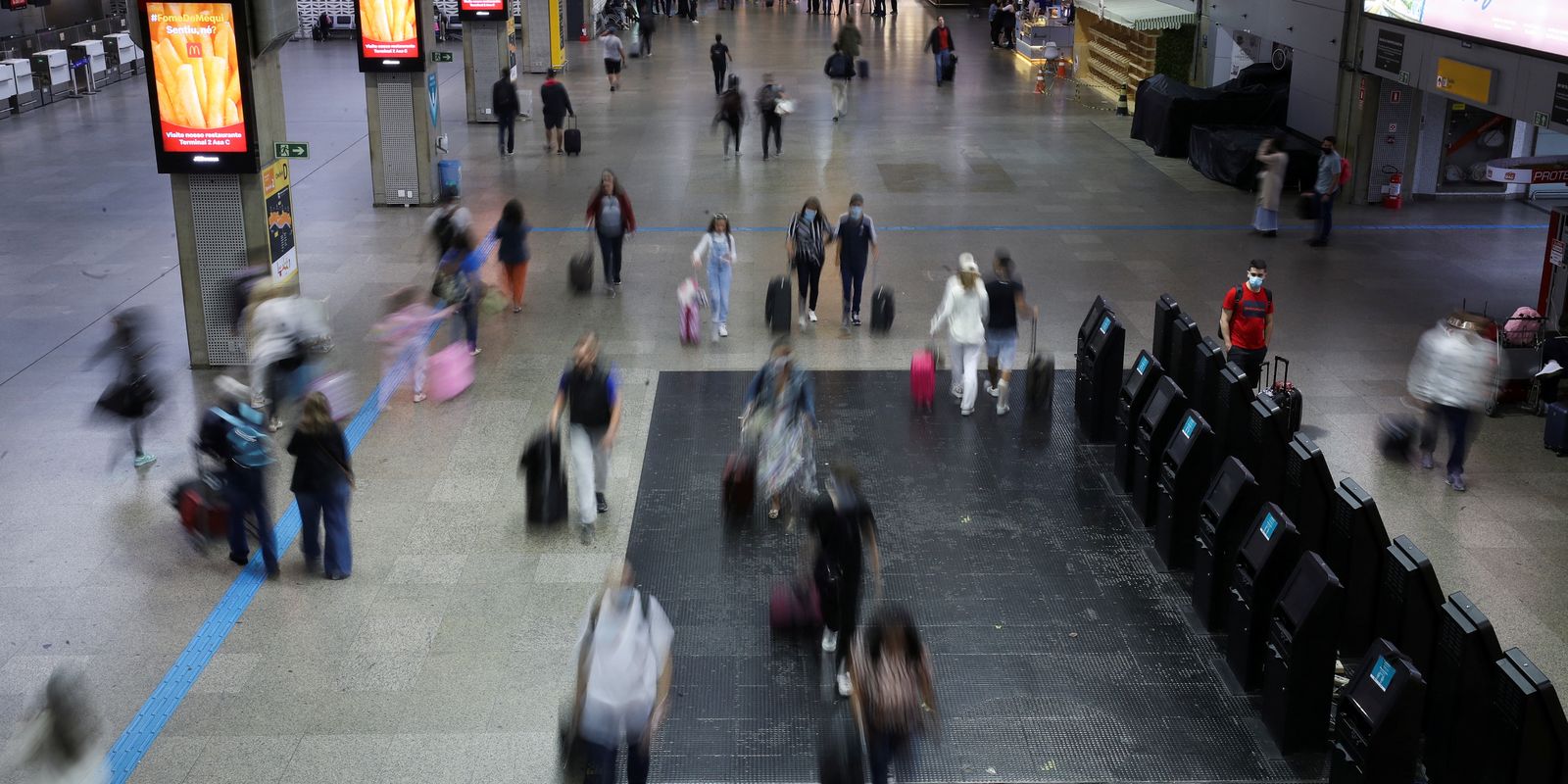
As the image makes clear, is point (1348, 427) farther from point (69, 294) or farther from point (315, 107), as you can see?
point (315, 107)

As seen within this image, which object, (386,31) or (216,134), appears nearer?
(216,134)

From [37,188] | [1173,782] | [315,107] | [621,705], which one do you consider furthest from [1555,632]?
[315,107]

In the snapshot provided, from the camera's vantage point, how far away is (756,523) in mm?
10539

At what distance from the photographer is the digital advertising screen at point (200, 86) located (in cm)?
1282

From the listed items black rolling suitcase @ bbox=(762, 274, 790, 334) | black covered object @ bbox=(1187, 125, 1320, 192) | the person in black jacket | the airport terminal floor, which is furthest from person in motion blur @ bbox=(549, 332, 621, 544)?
the person in black jacket

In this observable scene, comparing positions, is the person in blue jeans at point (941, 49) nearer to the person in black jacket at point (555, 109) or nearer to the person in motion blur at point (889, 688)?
the person in black jacket at point (555, 109)

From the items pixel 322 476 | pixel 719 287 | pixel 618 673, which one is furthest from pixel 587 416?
pixel 719 287

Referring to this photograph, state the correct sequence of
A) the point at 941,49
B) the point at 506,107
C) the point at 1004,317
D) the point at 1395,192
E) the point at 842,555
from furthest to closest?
the point at 941,49 → the point at 506,107 → the point at 1395,192 → the point at 1004,317 → the point at 842,555

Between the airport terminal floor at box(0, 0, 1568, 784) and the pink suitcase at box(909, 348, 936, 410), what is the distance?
151mm

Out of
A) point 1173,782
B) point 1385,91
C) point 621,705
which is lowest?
point 1173,782

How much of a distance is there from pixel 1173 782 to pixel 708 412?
644cm

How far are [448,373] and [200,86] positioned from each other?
12.0 feet

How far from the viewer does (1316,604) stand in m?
7.29

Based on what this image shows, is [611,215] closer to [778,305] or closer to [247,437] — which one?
[778,305]
